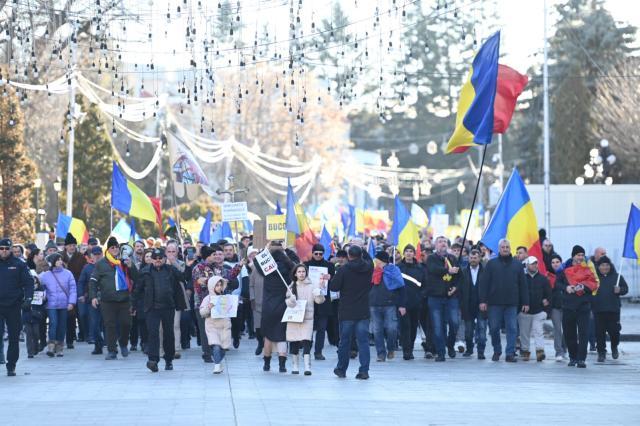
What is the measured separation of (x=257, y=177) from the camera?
7062 centimetres

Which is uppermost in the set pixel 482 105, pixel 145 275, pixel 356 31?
pixel 356 31

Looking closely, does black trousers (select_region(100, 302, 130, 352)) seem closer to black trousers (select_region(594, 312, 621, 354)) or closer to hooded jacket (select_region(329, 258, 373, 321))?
hooded jacket (select_region(329, 258, 373, 321))

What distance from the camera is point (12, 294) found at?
59.4 ft

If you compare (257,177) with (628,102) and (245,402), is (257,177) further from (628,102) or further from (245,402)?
(245,402)

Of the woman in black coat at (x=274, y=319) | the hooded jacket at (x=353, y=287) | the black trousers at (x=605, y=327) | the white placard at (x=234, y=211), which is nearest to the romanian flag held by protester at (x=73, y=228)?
the white placard at (x=234, y=211)

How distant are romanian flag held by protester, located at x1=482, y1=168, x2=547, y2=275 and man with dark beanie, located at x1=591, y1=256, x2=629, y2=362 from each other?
66.9 inches

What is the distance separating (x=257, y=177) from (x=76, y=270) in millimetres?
47105

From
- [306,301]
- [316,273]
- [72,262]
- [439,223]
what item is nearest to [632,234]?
[316,273]

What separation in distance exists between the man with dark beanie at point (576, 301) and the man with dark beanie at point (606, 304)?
0.55 meters

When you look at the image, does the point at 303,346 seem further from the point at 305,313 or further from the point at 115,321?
the point at 115,321

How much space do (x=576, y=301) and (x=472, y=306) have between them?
202cm

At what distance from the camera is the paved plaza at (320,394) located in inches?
528

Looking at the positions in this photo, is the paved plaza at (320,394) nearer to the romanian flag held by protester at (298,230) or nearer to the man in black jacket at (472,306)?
the man in black jacket at (472,306)

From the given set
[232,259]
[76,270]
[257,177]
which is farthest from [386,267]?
[257,177]
